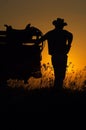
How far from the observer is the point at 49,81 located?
15.4 meters

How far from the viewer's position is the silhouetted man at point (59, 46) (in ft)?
47.6

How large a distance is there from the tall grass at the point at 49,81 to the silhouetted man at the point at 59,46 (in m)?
0.47

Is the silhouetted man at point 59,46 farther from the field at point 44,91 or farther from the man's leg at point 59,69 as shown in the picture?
the field at point 44,91

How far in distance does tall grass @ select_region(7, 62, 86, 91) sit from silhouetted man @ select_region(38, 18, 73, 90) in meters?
0.47

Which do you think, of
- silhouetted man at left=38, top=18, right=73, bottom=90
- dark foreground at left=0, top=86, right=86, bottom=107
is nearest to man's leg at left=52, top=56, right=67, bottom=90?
silhouetted man at left=38, top=18, right=73, bottom=90

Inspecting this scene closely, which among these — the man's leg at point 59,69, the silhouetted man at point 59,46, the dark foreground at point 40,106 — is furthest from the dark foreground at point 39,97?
the silhouetted man at point 59,46

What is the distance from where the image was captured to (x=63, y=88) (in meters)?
14.3

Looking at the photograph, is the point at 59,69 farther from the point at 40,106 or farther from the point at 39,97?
the point at 40,106

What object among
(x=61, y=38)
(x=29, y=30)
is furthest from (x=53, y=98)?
(x=29, y=30)

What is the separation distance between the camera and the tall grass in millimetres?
15070

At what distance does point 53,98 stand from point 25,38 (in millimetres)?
3768

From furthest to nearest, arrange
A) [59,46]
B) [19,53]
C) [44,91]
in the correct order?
1. [19,53]
2. [59,46]
3. [44,91]

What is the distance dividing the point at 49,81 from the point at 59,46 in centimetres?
145

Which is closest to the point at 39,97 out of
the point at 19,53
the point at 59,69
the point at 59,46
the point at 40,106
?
the point at 40,106
